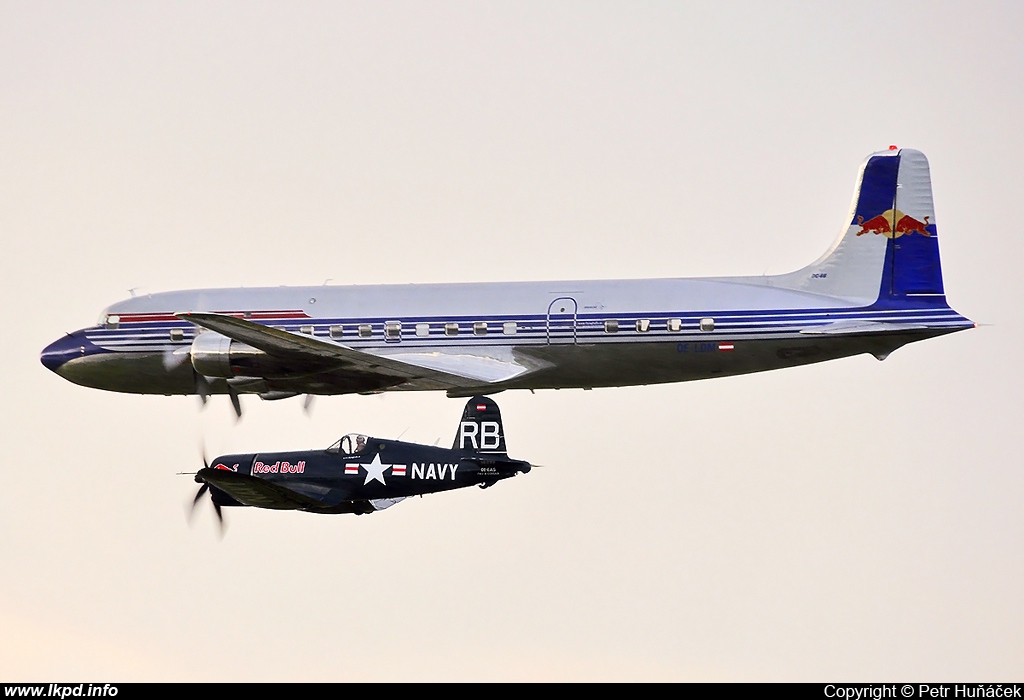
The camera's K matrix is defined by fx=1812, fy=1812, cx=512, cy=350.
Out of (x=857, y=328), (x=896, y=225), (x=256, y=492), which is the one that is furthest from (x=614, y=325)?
(x=256, y=492)

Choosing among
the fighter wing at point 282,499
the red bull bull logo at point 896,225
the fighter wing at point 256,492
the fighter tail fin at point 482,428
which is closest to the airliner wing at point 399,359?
the fighter tail fin at point 482,428

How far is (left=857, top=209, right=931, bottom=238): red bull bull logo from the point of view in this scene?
38.4 m

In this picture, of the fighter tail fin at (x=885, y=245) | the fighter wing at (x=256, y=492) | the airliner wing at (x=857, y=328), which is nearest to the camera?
the airliner wing at (x=857, y=328)

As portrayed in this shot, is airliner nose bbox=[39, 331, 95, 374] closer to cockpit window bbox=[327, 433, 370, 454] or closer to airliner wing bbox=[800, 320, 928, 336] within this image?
cockpit window bbox=[327, 433, 370, 454]

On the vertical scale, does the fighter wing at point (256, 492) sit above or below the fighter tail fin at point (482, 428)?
below

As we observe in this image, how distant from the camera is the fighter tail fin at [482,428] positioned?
41562 millimetres

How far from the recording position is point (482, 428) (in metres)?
41.6

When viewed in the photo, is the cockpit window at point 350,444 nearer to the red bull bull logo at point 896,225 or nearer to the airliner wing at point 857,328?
the airliner wing at point 857,328

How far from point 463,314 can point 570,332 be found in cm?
242

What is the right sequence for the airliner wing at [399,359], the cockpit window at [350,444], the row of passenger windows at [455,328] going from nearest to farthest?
1. the airliner wing at [399,359]
2. the row of passenger windows at [455,328]
3. the cockpit window at [350,444]

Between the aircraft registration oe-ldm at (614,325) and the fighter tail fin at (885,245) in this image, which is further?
the fighter tail fin at (885,245)

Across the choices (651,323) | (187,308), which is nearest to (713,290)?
(651,323)

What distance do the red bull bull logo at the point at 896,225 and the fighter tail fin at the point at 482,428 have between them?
9.36 meters

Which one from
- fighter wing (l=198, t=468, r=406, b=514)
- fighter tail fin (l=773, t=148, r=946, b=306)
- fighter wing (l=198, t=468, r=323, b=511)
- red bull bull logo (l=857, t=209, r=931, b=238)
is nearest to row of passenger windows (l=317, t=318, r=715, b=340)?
fighter tail fin (l=773, t=148, r=946, b=306)
